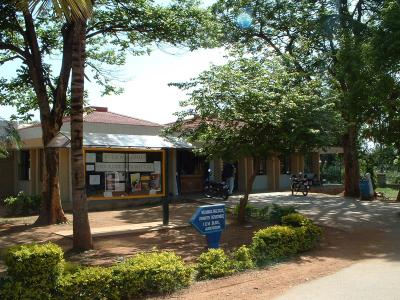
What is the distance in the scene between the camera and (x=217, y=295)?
6941 mm

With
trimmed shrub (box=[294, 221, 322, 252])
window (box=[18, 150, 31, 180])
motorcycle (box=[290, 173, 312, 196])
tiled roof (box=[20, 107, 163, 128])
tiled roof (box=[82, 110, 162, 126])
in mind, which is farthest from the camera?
window (box=[18, 150, 31, 180])

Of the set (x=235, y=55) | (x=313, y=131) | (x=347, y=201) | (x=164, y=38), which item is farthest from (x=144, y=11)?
(x=347, y=201)

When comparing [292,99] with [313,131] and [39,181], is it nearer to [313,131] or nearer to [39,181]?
[313,131]

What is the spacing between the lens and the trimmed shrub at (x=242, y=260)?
852cm

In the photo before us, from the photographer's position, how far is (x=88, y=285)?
6.64 meters

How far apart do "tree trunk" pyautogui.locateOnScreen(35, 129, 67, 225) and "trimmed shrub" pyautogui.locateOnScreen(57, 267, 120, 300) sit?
315 inches

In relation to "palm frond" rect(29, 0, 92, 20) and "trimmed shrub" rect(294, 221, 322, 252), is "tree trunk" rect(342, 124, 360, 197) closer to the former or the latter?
"trimmed shrub" rect(294, 221, 322, 252)

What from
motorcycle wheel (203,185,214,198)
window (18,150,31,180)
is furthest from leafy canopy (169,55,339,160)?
window (18,150,31,180)

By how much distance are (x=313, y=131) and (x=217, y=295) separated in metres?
5.82

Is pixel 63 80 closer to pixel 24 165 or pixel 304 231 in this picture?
pixel 304 231

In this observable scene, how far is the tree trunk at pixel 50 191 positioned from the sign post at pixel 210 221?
651cm

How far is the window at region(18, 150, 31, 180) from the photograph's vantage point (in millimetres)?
23500

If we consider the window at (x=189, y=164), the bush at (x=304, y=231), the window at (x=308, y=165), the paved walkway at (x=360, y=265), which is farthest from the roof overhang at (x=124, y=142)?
the window at (x=308, y=165)

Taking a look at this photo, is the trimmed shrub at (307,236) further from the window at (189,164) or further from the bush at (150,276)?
the window at (189,164)
